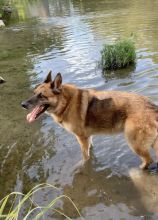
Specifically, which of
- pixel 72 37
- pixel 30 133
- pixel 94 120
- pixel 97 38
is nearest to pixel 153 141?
pixel 94 120

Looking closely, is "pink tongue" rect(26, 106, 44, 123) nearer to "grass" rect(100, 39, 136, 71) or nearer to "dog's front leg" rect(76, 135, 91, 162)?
"dog's front leg" rect(76, 135, 91, 162)

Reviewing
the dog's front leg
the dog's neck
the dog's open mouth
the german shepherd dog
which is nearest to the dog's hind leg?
the german shepherd dog

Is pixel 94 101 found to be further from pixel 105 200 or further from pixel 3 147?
pixel 3 147

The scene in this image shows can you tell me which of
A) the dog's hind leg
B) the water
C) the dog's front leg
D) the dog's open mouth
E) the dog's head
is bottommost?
the water

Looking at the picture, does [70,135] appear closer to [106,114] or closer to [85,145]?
[85,145]

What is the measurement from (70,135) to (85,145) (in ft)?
4.08

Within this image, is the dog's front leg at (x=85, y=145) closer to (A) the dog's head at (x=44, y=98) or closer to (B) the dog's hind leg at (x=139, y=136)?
(A) the dog's head at (x=44, y=98)

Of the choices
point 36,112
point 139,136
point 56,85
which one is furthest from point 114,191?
point 56,85

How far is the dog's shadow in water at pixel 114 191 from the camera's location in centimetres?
488

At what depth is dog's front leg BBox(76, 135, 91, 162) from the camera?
5.83m

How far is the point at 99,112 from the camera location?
18.0 ft

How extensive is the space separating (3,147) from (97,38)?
382 inches

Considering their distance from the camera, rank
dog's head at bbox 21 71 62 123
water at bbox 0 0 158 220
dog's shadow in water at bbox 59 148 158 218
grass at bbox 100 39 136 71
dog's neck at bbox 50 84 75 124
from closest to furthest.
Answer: dog's shadow in water at bbox 59 148 158 218 → water at bbox 0 0 158 220 → dog's head at bbox 21 71 62 123 → dog's neck at bbox 50 84 75 124 → grass at bbox 100 39 136 71

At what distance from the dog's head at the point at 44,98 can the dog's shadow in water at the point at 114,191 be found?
1.31 m
